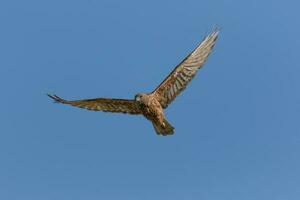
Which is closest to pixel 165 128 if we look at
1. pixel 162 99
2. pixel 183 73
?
pixel 162 99

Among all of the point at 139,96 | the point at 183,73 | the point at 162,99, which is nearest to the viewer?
the point at 139,96

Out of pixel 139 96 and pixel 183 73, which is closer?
pixel 139 96

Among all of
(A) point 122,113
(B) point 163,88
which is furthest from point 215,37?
(A) point 122,113

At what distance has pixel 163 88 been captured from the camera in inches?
750

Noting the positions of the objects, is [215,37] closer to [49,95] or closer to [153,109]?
[153,109]

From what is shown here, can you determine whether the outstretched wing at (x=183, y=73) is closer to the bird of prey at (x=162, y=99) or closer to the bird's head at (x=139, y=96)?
the bird of prey at (x=162, y=99)

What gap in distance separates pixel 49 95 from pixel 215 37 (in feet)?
19.6

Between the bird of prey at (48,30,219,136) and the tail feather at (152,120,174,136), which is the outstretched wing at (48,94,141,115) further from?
the tail feather at (152,120,174,136)

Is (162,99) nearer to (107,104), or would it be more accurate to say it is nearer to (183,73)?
(183,73)

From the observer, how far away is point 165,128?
18.2 m

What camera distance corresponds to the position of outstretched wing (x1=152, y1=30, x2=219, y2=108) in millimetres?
19047

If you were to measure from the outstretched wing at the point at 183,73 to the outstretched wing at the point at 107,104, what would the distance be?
3.04 feet

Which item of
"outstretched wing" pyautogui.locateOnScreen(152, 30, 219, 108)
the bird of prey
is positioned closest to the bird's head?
the bird of prey

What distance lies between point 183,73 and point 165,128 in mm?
2199
